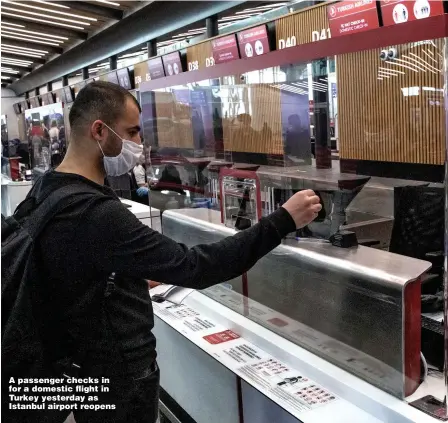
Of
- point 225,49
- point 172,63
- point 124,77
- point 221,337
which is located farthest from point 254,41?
point 221,337

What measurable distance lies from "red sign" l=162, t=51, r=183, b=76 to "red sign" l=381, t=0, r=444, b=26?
11.0ft

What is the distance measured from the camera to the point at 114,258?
3.96 ft

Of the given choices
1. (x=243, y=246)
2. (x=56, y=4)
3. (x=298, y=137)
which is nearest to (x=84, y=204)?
(x=243, y=246)

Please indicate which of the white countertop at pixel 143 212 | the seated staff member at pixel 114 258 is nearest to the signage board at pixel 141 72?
the white countertop at pixel 143 212

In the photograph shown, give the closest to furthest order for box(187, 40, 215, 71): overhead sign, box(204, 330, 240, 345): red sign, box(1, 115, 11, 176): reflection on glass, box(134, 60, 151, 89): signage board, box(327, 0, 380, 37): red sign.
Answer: box(204, 330, 240, 345): red sign
box(327, 0, 380, 37): red sign
box(187, 40, 215, 71): overhead sign
box(134, 60, 151, 89): signage board
box(1, 115, 11, 176): reflection on glass

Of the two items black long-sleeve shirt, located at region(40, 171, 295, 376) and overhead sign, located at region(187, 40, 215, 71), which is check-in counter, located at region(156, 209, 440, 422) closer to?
black long-sleeve shirt, located at region(40, 171, 295, 376)

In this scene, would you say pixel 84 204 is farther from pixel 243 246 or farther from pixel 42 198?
pixel 243 246

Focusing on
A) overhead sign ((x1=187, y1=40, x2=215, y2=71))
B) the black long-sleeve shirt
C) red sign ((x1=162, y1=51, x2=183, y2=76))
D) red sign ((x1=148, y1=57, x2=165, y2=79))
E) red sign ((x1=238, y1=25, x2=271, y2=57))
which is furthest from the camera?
red sign ((x1=148, y1=57, x2=165, y2=79))

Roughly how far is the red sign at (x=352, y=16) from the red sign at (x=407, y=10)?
0.28 feet

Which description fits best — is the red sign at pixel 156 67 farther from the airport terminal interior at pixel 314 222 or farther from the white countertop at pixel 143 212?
the airport terminal interior at pixel 314 222

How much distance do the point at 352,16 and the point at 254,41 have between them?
4.77ft

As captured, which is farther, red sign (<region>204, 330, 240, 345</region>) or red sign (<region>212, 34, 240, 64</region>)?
red sign (<region>212, 34, 240, 64</region>)

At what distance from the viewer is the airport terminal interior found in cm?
136

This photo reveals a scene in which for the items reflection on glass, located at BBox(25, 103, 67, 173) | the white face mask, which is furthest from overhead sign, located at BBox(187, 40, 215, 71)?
the white face mask
